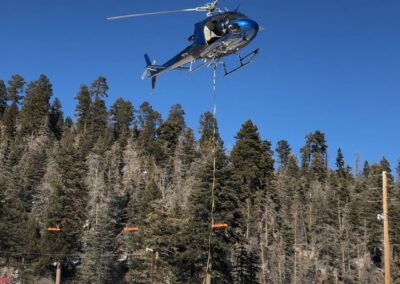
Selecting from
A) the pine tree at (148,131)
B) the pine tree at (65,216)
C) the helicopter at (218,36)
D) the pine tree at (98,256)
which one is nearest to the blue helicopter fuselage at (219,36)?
the helicopter at (218,36)

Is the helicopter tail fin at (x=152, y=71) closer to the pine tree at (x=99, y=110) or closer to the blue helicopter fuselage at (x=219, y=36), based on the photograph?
the blue helicopter fuselage at (x=219, y=36)

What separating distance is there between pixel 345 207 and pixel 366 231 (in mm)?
6362

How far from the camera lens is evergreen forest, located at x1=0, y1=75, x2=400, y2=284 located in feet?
141

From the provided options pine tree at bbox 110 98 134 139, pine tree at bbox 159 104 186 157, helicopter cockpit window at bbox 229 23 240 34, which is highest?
pine tree at bbox 110 98 134 139

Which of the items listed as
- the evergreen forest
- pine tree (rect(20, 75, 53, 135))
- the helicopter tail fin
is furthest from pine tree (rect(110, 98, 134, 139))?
the helicopter tail fin

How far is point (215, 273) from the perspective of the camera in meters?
37.7

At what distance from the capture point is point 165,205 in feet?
165

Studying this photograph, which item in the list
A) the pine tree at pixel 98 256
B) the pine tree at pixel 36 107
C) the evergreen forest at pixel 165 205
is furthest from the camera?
the pine tree at pixel 36 107

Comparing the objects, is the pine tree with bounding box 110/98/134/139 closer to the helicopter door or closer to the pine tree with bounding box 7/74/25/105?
the pine tree with bounding box 7/74/25/105

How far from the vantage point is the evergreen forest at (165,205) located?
4309cm

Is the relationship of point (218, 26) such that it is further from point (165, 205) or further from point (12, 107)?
point (12, 107)

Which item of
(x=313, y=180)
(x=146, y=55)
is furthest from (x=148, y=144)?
(x=146, y=55)

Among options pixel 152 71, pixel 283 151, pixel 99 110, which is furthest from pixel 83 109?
pixel 152 71

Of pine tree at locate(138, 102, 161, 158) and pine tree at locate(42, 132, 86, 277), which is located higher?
pine tree at locate(138, 102, 161, 158)
